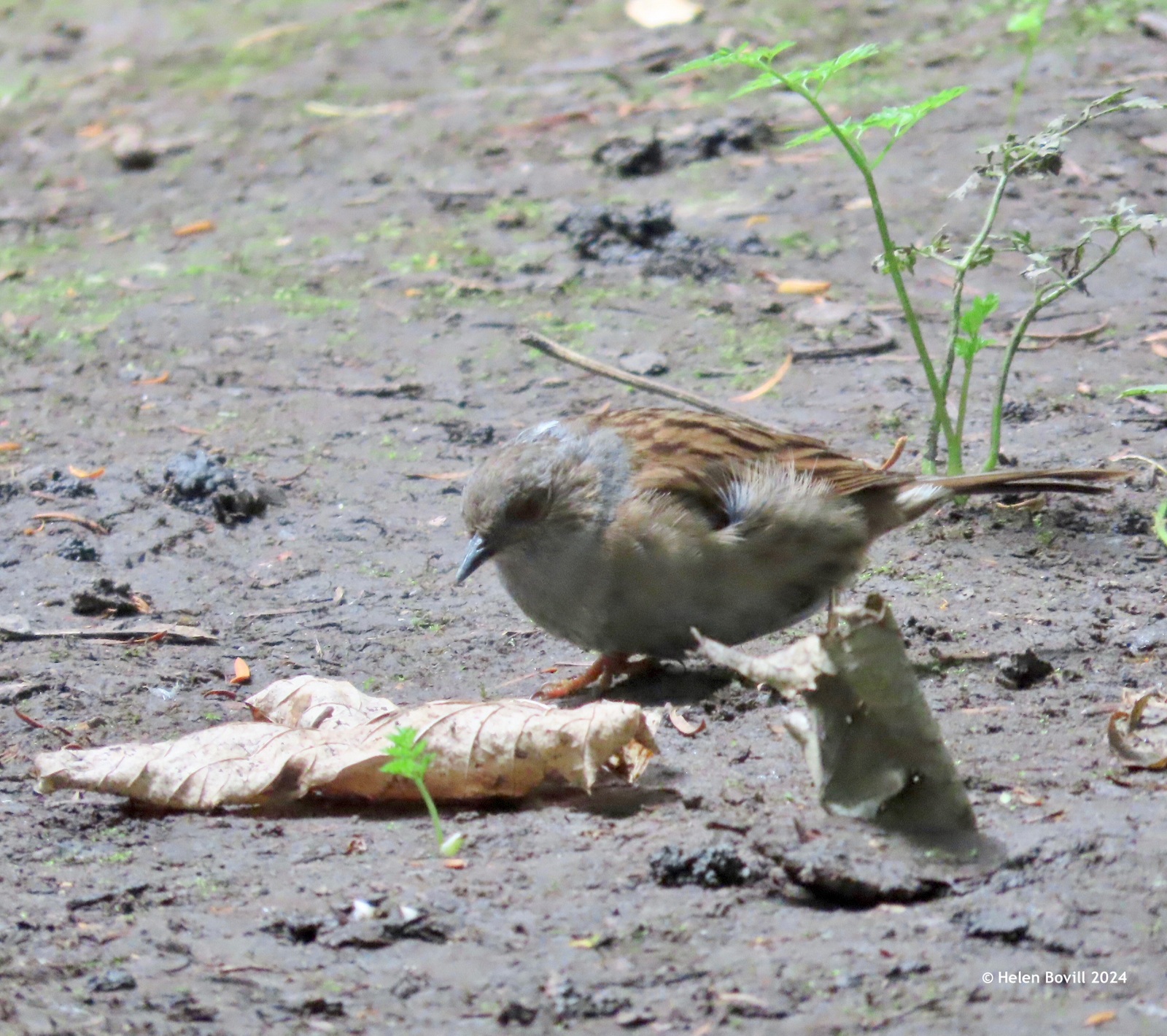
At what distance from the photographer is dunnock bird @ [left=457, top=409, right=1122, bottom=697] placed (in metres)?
4.47

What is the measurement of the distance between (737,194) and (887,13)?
3.01 m

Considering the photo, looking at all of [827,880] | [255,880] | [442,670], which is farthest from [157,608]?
[827,880]

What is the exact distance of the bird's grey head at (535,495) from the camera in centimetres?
460

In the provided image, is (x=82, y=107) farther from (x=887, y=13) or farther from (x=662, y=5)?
(x=887, y=13)

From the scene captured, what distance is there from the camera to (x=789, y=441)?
4.86 metres

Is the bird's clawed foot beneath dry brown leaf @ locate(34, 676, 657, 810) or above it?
beneath

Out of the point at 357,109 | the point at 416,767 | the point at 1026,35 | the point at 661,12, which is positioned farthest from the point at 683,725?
the point at 661,12

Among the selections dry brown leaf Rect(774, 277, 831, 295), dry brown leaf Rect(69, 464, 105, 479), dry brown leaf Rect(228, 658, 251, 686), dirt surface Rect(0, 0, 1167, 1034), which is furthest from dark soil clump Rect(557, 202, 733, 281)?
dry brown leaf Rect(228, 658, 251, 686)

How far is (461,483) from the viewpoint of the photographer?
6.33m

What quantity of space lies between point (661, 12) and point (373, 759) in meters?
9.22

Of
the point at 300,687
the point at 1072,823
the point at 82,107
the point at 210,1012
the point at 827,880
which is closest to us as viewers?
the point at 210,1012

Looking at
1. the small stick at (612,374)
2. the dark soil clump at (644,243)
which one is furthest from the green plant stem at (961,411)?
the dark soil clump at (644,243)

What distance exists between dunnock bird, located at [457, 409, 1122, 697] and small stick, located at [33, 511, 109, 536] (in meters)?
2.01

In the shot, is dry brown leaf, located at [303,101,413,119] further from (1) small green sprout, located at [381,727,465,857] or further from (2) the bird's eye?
(1) small green sprout, located at [381,727,465,857]
